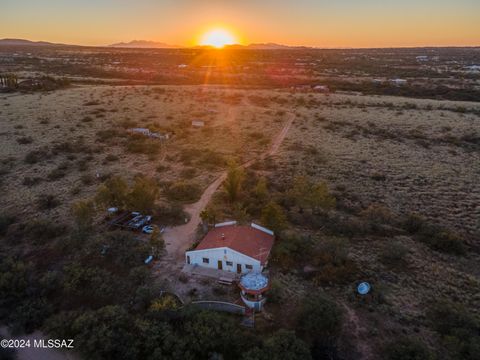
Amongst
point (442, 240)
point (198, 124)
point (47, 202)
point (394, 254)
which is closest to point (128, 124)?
point (198, 124)

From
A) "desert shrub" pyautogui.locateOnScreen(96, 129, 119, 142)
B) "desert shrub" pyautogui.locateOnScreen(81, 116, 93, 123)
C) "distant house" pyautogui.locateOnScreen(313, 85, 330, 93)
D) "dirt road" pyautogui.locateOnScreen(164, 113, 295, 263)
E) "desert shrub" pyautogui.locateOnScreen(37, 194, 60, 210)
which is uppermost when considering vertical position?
"distant house" pyautogui.locateOnScreen(313, 85, 330, 93)

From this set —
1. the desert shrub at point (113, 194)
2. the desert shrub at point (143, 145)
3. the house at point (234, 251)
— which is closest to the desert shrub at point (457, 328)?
the house at point (234, 251)

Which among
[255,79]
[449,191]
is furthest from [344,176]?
[255,79]

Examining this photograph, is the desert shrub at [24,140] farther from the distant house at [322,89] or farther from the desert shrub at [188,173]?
the distant house at [322,89]

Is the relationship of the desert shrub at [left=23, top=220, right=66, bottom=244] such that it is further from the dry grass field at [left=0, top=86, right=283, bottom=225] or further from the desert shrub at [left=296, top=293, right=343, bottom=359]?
the desert shrub at [left=296, top=293, right=343, bottom=359]

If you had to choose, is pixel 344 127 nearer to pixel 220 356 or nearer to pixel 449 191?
pixel 449 191

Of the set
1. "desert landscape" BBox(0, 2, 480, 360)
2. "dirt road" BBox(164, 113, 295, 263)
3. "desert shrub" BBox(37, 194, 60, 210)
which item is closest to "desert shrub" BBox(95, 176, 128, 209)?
"desert landscape" BBox(0, 2, 480, 360)
